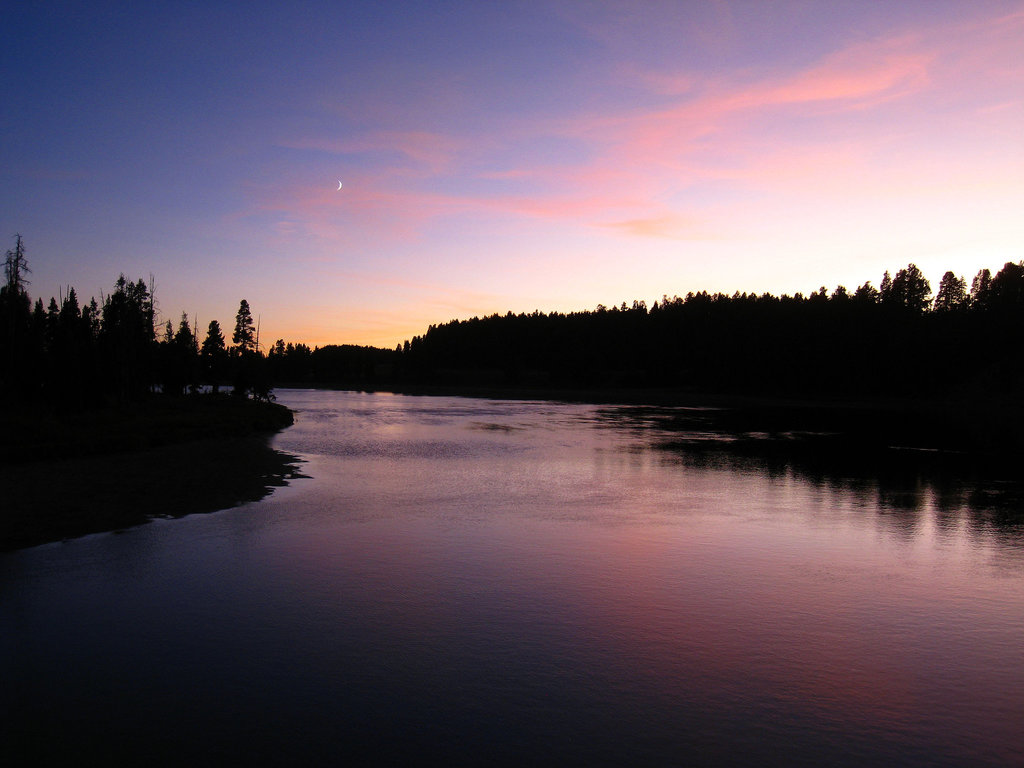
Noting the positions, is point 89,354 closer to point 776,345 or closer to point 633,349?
point 776,345

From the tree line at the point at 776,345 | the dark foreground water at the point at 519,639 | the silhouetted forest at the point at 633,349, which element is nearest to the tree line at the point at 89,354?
the silhouetted forest at the point at 633,349

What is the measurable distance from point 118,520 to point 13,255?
4471 cm

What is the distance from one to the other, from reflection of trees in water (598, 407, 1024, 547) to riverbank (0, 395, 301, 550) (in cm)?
1718

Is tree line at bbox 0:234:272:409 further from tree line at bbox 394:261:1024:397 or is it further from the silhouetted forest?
tree line at bbox 394:261:1024:397

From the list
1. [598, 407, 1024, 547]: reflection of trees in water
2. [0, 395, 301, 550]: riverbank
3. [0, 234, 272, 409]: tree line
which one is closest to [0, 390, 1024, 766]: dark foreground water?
[598, 407, 1024, 547]: reflection of trees in water

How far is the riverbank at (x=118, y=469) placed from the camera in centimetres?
1487

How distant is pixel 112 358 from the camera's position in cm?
5528

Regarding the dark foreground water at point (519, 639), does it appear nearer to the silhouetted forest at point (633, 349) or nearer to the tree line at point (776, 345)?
the silhouetted forest at point (633, 349)

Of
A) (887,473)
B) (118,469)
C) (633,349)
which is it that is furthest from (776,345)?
(118,469)

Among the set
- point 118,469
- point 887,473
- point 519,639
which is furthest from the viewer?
point 887,473

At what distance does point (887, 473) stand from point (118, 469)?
2725 cm

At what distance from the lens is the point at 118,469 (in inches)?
850

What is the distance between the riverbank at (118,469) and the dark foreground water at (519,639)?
1.71 metres

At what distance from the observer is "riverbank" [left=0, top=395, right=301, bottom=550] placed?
14.9 meters
